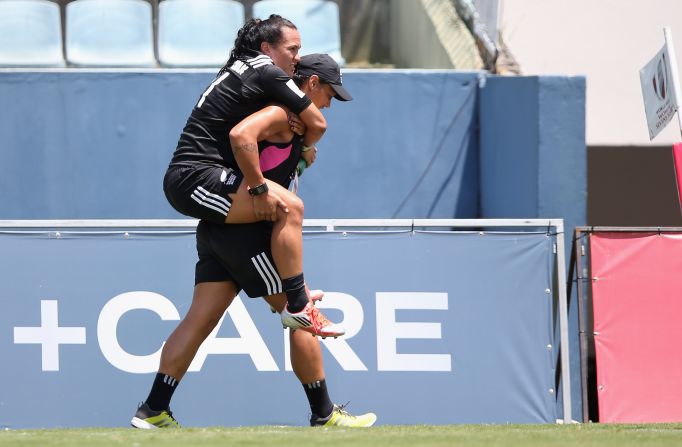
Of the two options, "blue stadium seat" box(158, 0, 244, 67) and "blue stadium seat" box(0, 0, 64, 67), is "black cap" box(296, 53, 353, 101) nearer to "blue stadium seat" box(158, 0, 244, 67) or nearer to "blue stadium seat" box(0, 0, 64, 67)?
"blue stadium seat" box(158, 0, 244, 67)

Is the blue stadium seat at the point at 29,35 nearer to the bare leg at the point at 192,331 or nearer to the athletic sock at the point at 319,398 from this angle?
the bare leg at the point at 192,331

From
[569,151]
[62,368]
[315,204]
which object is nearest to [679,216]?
[569,151]

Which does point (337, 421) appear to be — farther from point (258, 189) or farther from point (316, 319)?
point (258, 189)

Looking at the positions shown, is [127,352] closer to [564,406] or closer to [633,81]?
[564,406]

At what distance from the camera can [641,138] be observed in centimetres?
1123

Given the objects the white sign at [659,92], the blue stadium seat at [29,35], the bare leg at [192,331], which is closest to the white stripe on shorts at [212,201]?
the bare leg at [192,331]

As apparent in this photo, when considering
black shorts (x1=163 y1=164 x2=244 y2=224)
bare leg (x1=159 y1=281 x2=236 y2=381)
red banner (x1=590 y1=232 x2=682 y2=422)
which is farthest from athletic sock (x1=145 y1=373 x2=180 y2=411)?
red banner (x1=590 y1=232 x2=682 y2=422)

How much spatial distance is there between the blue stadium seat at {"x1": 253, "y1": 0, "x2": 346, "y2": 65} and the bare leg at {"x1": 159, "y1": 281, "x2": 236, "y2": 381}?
5012 millimetres

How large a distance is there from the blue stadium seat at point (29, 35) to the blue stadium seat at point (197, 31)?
0.93m

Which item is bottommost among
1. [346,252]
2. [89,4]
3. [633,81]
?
[346,252]

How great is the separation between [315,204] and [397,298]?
6.94ft

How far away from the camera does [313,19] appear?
34.6ft

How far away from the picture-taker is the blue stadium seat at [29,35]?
9.90m

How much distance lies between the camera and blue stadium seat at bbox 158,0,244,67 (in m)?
10.1
